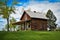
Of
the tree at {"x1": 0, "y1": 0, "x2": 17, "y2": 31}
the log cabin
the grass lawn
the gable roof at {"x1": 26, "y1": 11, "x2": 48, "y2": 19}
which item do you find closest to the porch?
the log cabin

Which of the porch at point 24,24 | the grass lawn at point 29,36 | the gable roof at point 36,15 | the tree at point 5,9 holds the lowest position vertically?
the grass lawn at point 29,36

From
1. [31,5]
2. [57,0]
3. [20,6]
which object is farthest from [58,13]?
[20,6]

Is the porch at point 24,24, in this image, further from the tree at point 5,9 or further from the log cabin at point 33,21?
the tree at point 5,9

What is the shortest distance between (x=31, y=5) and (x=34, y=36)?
5.53 feet

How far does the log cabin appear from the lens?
27.1ft

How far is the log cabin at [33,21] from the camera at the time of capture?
27.1 feet

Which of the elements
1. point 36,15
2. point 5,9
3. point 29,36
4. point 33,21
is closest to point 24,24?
point 36,15

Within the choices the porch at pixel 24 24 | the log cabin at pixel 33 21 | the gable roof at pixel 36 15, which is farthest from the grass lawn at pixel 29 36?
the gable roof at pixel 36 15

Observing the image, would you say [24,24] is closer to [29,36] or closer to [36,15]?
[36,15]

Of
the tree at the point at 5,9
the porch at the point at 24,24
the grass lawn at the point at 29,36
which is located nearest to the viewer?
the grass lawn at the point at 29,36

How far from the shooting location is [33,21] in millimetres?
8242

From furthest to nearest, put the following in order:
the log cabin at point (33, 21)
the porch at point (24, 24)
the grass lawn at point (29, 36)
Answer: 1. the porch at point (24, 24)
2. the log cabin at point (33, 21)
3. the grass lawn at point (29, 36)

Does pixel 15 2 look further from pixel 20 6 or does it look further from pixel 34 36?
pixel 34 36

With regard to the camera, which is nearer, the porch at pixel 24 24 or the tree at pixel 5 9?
the tree at pixel 5 9
